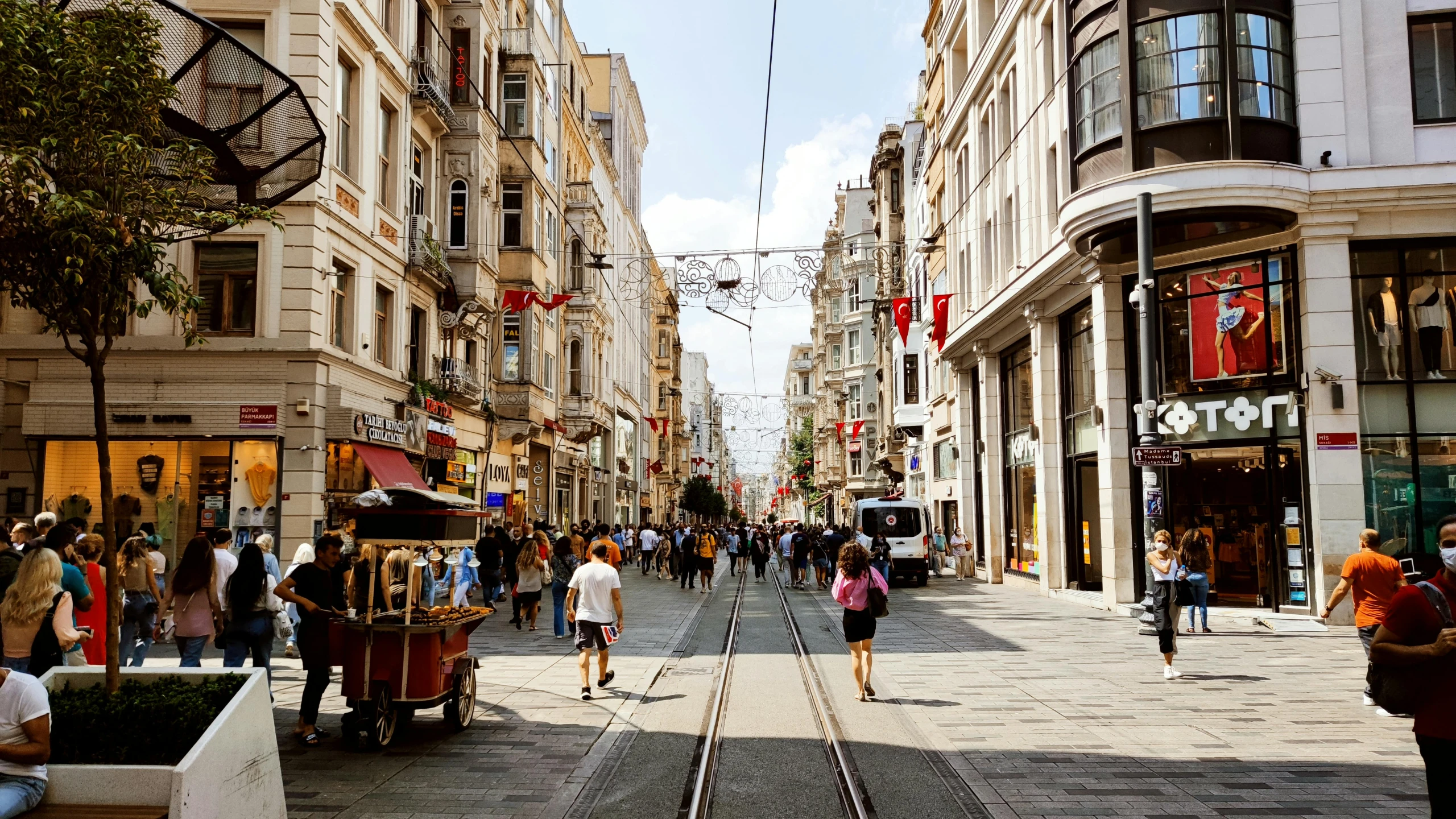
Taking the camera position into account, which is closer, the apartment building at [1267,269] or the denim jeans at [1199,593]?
the denim jeans at [1199,593]

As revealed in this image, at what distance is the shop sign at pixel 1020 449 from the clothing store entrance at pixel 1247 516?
618 centimetres

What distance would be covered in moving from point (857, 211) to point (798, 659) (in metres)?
59.3

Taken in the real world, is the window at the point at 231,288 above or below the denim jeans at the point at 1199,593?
above

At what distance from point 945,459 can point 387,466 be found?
23.4 meters

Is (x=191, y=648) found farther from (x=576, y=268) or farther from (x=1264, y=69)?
(x=576, y=268)

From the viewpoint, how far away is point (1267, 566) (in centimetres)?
1897

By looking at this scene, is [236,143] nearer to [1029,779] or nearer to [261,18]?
[1029,779]

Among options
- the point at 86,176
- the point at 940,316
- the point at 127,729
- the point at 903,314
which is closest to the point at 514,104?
the point at 903,314

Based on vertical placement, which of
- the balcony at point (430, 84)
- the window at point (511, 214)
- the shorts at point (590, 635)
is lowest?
the shorts at point (590, 635)

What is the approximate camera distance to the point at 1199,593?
1662 centimetres

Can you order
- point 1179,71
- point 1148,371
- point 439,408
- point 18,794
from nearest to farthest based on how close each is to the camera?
point 18,794 < point 1148,371 < point 1179,71 < point 439,408

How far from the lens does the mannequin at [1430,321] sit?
17.8 m

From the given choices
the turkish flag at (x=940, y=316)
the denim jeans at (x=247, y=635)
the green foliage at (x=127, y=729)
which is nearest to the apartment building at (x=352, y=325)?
the denim jeans at (x=247, y=635)

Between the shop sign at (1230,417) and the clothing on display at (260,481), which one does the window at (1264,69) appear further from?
the clothing on display at (260,481)
